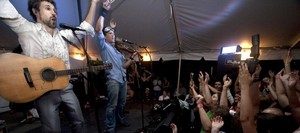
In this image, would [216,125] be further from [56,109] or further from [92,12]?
[92,12]

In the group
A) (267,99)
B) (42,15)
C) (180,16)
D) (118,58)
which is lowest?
(267,99)

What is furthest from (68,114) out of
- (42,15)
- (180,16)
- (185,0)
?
(180,16)

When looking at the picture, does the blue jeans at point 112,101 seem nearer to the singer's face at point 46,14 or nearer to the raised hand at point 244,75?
the singer's face at point 46,14

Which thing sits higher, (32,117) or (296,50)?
(296,50)

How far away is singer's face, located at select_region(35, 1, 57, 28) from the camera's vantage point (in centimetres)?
175

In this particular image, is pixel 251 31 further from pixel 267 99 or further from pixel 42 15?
pixel 42 15

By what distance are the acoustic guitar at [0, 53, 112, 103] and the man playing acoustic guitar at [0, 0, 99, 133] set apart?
61 mm

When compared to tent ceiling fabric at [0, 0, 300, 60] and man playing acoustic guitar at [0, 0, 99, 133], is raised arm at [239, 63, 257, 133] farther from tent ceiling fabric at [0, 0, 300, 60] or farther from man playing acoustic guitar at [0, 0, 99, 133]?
tent ceiling fabric at [0, 0, 300, 60]

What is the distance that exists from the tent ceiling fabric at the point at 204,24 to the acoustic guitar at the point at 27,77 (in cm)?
311

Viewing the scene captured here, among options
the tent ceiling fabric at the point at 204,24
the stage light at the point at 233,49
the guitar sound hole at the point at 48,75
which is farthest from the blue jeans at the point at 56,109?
the stage light at the point at 233,49

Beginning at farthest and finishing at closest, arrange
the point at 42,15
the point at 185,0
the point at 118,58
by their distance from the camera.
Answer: the point at 185,0, the point at 118,58, the point at 42,15

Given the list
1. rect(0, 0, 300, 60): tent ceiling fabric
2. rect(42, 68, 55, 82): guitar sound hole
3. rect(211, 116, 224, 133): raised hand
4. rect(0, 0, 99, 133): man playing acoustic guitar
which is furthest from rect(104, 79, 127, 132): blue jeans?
rect(0, 0, 300, 60): tent ceiling fabric

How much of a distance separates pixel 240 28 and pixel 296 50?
160 centimetres

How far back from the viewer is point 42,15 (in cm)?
176
